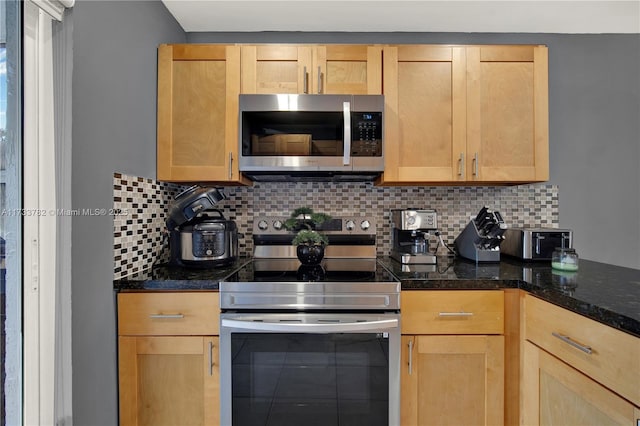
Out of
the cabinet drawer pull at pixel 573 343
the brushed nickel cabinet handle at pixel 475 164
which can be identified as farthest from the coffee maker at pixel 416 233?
the cabinet drawer pull at pixel 573 343

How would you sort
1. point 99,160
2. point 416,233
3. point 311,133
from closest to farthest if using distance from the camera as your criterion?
1. point 99,160
2. point 311,133
3. point 416,233

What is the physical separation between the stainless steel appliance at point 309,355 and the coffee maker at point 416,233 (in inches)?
16.5

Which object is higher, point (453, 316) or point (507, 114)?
point (507, 114)

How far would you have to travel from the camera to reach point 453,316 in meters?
1.38

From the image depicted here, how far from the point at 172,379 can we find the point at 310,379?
1.93 feet

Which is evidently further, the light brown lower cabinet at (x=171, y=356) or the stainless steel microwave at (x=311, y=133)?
the stainless steel microwave at (x=311, y=133)

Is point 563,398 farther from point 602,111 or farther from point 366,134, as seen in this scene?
point 602,111

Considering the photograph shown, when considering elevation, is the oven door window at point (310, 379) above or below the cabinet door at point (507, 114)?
below

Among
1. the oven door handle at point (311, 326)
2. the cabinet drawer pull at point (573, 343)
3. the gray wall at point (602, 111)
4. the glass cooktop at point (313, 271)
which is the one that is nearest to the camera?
the cabinet drawer pull at point (573, 343)

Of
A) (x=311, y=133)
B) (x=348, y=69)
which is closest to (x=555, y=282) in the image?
(x=311, y=133)

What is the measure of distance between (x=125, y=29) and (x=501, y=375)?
7.36ft

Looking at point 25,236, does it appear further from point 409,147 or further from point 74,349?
point 409,147

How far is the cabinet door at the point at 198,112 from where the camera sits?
1.72 metres

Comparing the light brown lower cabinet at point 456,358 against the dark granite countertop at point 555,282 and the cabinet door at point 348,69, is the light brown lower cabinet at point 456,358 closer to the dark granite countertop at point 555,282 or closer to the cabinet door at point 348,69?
the dark granite countertop at point 555,282
